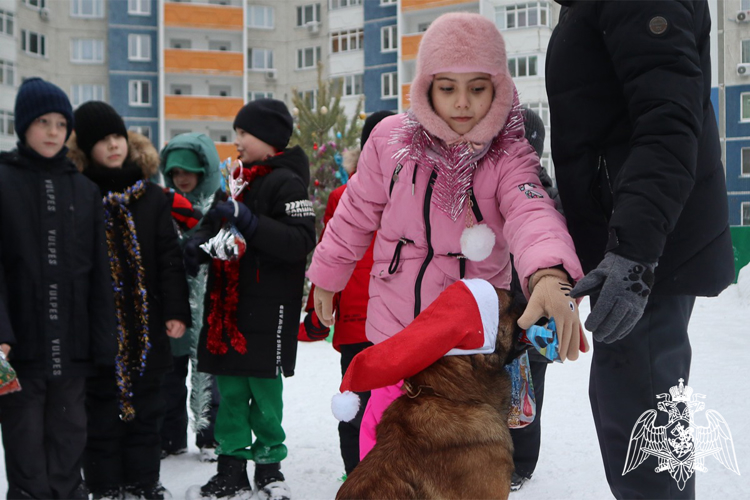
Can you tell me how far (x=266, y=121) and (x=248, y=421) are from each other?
1.75 meters

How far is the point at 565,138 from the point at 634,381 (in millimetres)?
747

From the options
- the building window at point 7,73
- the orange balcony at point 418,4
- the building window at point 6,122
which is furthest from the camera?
the building window at point 6,122

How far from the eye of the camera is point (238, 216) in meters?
3.66

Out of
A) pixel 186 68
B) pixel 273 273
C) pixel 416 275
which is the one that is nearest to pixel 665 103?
pixel 416 275

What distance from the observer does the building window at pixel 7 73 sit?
2502 cm

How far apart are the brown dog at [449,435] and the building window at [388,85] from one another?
76.0ft

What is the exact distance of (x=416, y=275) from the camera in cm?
258

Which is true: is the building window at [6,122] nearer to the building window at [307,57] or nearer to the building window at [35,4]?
the building window at [35,4]

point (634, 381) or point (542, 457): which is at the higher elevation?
point (634, 381)

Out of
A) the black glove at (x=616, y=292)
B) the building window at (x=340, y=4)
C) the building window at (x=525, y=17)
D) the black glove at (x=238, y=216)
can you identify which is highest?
the building window at (x=340, y=4)

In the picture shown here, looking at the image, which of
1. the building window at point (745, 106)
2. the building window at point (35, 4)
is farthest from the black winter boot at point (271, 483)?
the building window at point (35, 4)

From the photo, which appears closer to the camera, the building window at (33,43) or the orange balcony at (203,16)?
the building window at (33,43)

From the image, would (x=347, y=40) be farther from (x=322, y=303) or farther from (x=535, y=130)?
(x=322, y=303)

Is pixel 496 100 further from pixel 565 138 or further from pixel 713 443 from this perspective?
pixel 713 443
